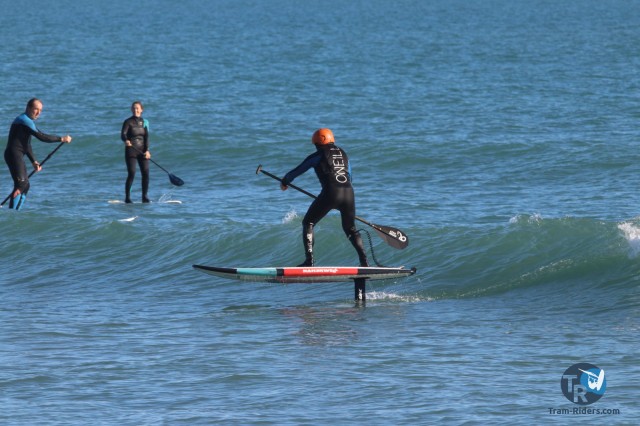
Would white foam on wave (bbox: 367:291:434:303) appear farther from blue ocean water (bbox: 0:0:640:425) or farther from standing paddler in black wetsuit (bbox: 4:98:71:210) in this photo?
standing paddler in black wetsuit (bbox: 4:98:71:210)

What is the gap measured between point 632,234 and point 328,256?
395cm

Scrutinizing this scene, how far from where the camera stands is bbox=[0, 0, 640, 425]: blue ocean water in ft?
33.1

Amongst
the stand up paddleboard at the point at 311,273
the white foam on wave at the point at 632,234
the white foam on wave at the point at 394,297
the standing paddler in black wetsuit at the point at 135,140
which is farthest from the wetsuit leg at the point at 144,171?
the white foam on wave at the point at 632,234

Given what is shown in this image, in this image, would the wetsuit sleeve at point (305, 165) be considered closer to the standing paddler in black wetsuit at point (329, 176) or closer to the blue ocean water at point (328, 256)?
the standing paddler in black wetsuit at point (329, 176)

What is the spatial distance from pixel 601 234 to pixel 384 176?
856cm

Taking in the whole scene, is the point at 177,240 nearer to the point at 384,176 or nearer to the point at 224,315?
the point at 224,315

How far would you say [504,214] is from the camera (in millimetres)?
19500

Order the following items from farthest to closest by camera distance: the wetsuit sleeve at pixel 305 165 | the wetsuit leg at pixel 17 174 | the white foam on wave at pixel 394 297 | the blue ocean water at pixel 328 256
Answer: the wetsuit leg at pixel 17 174
the white foam on wave at pixel 394 297
the wetsuit sleeve at pixel 305 165
the blue ocean water at pixel 328 256

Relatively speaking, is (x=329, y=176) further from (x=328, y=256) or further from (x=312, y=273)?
(x=328, y=256)

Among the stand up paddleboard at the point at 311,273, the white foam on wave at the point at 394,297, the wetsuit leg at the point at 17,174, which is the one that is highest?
the wetsuit leg at the point at 17,174

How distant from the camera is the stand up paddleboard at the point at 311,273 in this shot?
1320 cm

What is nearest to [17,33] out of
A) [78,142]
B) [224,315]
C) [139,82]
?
[139,82]

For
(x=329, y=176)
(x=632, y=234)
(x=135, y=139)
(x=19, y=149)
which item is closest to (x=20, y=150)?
(x=19, y=149)

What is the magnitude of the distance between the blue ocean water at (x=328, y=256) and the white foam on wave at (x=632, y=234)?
0.04m
